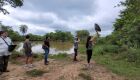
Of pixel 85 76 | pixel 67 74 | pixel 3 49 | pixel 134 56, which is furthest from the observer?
pixel 134 56

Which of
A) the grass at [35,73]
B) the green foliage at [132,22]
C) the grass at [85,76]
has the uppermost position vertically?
the green foliage at [132,22]

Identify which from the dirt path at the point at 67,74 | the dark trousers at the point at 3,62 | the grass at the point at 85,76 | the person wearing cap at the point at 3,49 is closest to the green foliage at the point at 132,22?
the dirt path at the point at 67,74

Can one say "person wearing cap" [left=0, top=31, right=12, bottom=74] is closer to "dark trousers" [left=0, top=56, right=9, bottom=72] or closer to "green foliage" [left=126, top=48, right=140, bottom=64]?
"dark trousers" [left=0, top=56, right=9, bottom=72]

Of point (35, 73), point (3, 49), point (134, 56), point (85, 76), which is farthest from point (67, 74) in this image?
point (134, 56)

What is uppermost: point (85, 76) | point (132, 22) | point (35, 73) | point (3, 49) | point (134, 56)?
point (132, 22)

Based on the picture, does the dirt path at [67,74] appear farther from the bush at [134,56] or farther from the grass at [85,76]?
the bush at [134,56]

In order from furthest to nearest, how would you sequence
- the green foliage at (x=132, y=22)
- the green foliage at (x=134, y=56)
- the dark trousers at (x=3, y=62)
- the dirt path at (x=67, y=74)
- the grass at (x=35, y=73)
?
the green foliage at (x=132, y=22)
the green foliage at (x=134, y=56)
the dark trousers at (x=3, y=62)
the grass at (x=35, y=73)
the dirt path at (x=67, y=74)

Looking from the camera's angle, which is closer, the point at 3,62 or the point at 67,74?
the point at 67,74

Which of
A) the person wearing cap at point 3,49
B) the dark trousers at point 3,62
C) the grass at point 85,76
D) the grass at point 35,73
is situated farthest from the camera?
the dark trousers at point 3,62

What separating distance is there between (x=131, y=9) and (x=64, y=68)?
30.7 feet

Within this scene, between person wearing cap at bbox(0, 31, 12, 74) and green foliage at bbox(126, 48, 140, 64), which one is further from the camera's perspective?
green foliage at bbox(126, 48, 140, 64)

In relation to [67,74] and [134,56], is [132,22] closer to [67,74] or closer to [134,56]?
[134,56]

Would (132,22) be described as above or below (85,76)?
above

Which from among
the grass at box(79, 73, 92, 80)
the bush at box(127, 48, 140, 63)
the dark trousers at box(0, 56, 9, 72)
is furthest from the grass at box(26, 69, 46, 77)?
the bush at box(127, 48, 140, 63)
